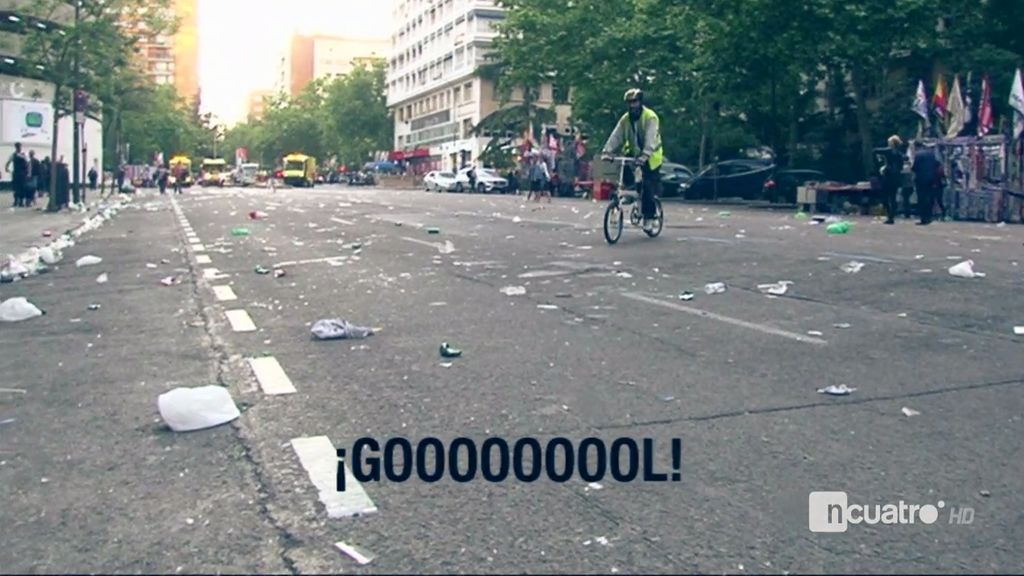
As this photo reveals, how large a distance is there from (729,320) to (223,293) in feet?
16.5

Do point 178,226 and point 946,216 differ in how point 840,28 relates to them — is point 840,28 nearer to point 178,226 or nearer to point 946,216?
point 946,216

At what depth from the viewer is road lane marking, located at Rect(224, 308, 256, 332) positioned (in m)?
8.73

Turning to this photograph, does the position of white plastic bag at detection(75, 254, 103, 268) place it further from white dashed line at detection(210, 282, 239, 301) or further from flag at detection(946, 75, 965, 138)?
flag at detection(946, 75, 965, 138)

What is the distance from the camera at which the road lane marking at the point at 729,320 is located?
7.97 m

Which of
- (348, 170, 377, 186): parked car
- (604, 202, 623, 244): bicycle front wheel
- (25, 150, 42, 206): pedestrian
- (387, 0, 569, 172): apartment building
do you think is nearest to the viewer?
(604, 202, 623, 244): bicycle front wheel

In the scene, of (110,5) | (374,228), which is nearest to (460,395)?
(374,228)

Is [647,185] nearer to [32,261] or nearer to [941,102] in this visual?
[32,261]

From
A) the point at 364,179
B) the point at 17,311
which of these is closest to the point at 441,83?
the point at 364,179

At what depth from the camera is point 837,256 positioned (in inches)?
535

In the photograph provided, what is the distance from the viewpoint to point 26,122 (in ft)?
190

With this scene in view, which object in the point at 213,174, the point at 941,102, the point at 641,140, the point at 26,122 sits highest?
the point at 26,122

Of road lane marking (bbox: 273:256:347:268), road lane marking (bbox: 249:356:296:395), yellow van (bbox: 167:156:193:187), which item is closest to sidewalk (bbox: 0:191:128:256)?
road lane marking (bbox: 273:256:347:268)

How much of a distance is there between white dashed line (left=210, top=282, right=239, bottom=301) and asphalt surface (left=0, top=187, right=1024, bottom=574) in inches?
4.7

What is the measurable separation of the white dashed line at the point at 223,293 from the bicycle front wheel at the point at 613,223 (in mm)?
6052
